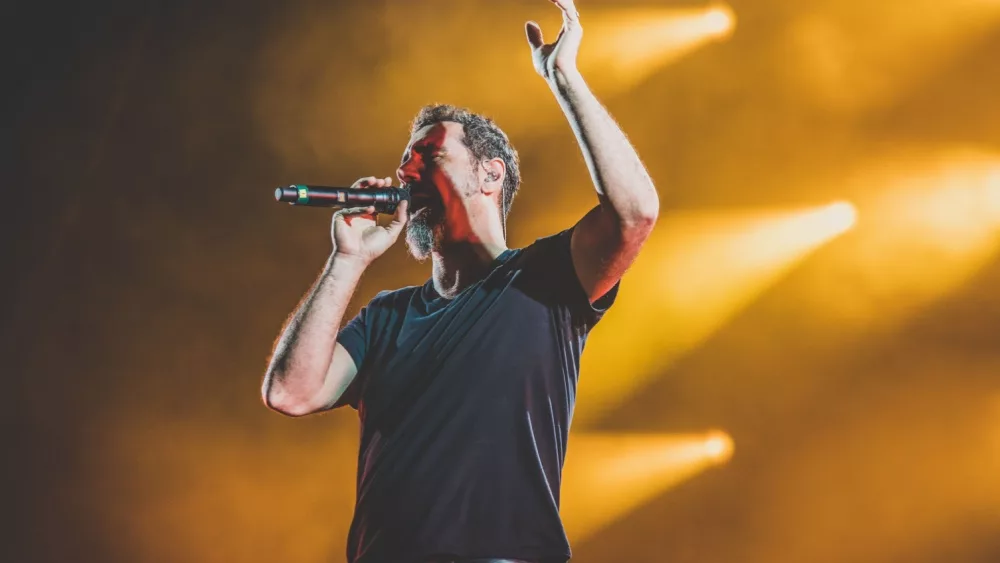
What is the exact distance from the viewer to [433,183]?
1.97m

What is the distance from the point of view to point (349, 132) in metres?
3.50

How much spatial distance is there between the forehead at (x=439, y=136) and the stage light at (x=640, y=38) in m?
1.62

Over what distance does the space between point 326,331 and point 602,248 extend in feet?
1.74

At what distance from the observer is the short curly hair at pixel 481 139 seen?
204 centimetres

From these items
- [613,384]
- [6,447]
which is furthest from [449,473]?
[6,447]

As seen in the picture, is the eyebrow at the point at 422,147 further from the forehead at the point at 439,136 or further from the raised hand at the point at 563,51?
the raised hand at the point at 563,51

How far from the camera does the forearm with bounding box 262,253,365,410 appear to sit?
164 cm

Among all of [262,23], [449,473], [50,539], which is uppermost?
[262,23]

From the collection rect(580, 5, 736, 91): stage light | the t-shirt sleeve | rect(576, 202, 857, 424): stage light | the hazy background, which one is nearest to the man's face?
the t-shirt sleeve

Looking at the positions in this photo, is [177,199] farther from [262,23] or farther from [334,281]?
[334,281]

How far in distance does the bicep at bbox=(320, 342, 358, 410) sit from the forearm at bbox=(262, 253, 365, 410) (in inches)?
0.9

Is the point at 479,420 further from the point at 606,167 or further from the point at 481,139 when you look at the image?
the point at 481,139

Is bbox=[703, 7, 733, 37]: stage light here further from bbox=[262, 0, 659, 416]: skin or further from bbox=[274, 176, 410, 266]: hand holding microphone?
bbox=[274, 176, 410, 266]: hand holding microphone

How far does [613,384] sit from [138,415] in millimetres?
1756
